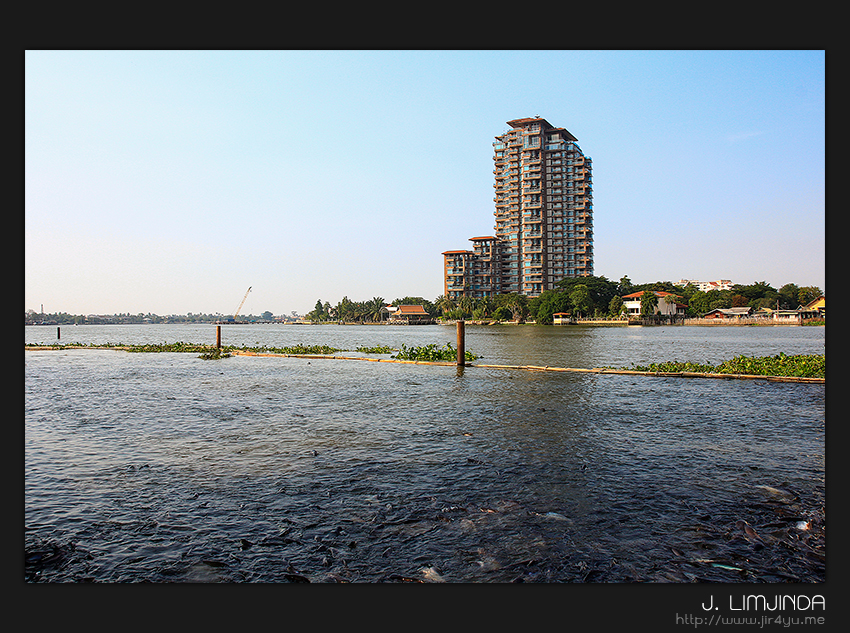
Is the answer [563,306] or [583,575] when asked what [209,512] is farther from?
[563,306]

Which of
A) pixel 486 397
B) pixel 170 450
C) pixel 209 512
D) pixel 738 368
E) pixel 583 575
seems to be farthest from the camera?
pixel 738 368

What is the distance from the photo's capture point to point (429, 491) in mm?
8898

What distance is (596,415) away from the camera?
16016mm

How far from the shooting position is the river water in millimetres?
6309

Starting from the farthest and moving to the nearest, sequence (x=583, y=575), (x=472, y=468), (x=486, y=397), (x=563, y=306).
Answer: (x=563, y=306) → (x=486, y=397) → (x=472, y=468) → (x=583, y=575)

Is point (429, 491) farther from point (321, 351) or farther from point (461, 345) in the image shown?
point (321, 351)

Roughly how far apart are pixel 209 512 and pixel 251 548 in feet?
5.72

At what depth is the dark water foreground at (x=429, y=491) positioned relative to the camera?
6.31m

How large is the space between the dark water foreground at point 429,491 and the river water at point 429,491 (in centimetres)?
4

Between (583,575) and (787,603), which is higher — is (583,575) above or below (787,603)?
below

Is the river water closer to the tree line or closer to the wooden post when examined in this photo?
the wooden post

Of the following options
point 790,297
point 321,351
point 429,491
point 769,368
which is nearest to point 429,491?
point 429,491

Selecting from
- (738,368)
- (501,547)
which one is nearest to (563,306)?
(738,368)

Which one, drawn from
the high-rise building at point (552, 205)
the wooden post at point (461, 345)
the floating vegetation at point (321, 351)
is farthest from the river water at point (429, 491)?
the high-rise building at point (552, 205)
